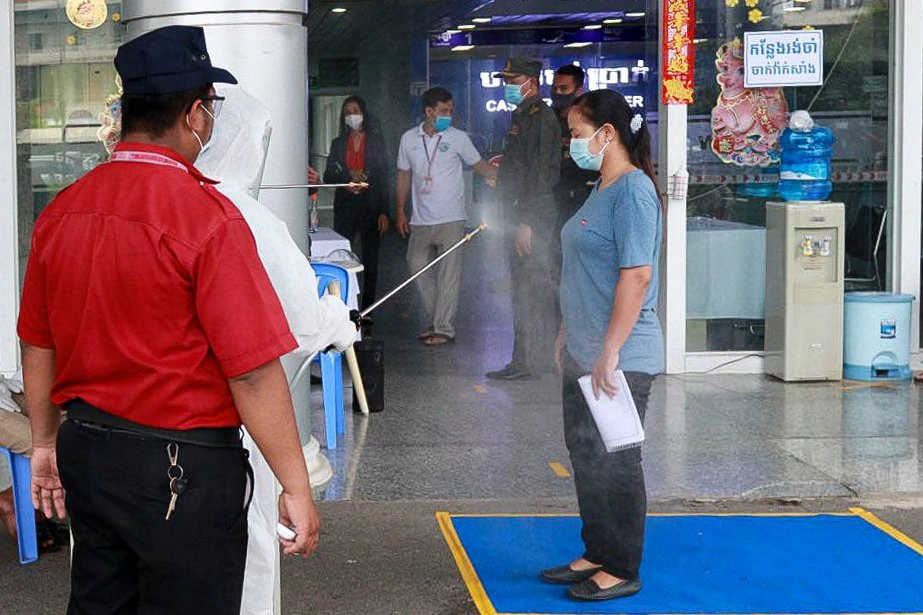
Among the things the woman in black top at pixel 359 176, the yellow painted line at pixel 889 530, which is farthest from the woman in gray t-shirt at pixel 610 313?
the woman in black top at pixel 359 176

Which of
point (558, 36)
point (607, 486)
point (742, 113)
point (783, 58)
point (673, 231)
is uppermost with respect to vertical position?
point (558, 36)

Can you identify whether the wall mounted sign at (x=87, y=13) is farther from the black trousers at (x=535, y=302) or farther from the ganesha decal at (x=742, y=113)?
the ganesha decal at (x=742, y=113)

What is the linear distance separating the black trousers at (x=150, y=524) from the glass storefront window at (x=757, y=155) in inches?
267

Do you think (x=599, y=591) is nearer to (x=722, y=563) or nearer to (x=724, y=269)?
(x=722, y=563)

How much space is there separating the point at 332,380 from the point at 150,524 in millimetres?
4700

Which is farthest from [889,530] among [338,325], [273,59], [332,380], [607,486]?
[338,325]

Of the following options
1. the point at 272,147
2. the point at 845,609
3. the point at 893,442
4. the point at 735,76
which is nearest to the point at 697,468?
the point at 893,442

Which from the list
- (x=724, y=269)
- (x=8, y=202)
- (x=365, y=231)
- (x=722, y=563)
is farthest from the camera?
(x=365, y=231)

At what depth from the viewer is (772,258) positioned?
948cm

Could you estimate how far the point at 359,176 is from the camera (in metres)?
12.2

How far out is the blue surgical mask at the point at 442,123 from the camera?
11.4 meters

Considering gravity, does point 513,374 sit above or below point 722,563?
above

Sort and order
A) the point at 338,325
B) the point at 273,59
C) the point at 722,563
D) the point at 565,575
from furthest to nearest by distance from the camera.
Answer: the point at 273,59, the point at 722,563, the point at 565,575, the point at 338,325

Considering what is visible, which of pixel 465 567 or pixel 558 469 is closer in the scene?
pixel 465 567
